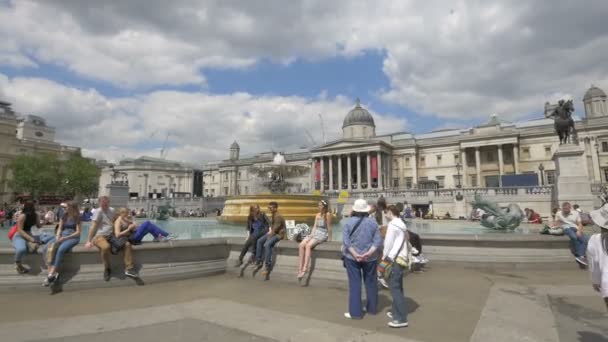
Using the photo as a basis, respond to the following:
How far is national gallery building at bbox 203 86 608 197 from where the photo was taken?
55.6 metres

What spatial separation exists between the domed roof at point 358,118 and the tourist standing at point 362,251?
75.2m

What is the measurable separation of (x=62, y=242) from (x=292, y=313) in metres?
4.46

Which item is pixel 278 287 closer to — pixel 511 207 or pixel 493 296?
pixel 493 296


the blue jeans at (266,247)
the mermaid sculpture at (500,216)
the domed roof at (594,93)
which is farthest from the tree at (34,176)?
the domed roof at (594,93)

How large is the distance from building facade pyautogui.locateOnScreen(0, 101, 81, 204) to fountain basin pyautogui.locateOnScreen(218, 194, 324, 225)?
5846 centimetres

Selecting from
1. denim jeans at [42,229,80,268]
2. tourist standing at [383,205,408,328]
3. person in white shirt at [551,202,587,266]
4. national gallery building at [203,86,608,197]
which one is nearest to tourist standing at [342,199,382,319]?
tourist standing at [383,205,408,328]

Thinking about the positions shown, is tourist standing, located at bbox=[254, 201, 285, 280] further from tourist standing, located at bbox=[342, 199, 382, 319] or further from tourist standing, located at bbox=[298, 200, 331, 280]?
tourist standing, located at bbox=[342, 199, 382, 319]

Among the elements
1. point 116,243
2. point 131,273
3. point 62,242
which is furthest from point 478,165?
point 62,242

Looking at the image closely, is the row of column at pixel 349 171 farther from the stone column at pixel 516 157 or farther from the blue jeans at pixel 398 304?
the blue jeans at pixel 398 304

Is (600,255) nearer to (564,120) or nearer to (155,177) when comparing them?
(564,120)

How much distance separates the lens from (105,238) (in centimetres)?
625

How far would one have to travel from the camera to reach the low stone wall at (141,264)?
232 inches

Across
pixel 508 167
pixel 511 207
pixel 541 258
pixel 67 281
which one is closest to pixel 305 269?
pixel 67 281

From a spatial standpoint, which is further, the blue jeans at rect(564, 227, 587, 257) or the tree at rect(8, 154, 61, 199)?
the tree at rect(8, 154, 61, 199)
